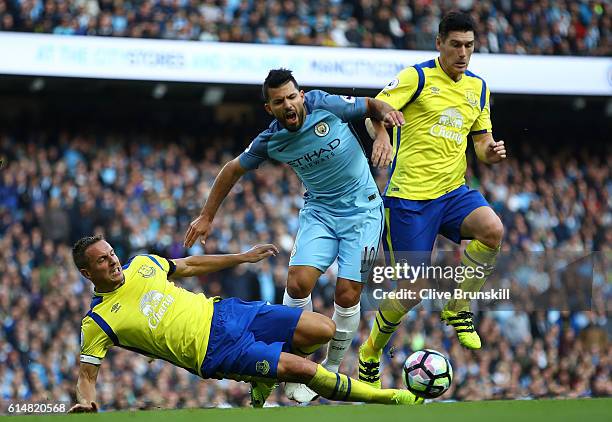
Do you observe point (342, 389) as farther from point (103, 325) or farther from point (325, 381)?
point (103, 325)

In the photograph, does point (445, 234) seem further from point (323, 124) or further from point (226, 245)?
point (226, 245)

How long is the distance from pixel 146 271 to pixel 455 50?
105 inches

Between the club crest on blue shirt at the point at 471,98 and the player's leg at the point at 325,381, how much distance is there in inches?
89.3

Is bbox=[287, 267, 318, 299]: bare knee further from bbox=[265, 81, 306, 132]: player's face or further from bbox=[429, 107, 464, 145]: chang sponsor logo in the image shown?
bbox=[429, 107, 464, 145]: chang sponsor logo

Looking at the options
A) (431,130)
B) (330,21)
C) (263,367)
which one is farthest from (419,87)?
(330,21)

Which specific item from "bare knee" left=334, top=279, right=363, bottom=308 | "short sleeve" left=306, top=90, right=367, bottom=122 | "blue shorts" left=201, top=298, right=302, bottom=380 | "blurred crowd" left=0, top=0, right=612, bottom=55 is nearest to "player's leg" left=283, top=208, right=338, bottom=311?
"bare knee" left=334, top=279, right=363, bottom=308

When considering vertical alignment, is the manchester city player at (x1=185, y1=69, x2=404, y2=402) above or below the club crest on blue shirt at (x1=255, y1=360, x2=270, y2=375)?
above

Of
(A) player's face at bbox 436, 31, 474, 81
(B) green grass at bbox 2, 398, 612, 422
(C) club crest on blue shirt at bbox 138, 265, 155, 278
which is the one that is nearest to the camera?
(B) green grass at bbox 2, 398, 612, 422

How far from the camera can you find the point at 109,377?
13.0 metres

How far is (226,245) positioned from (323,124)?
7614mm

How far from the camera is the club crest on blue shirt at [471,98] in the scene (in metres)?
8.09

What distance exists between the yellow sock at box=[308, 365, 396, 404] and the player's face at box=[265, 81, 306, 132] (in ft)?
5.59

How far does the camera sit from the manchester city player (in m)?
7.75

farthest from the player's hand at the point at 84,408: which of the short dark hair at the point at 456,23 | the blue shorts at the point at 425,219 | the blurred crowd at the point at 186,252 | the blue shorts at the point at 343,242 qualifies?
the blurred crowd at the point at 186,252
